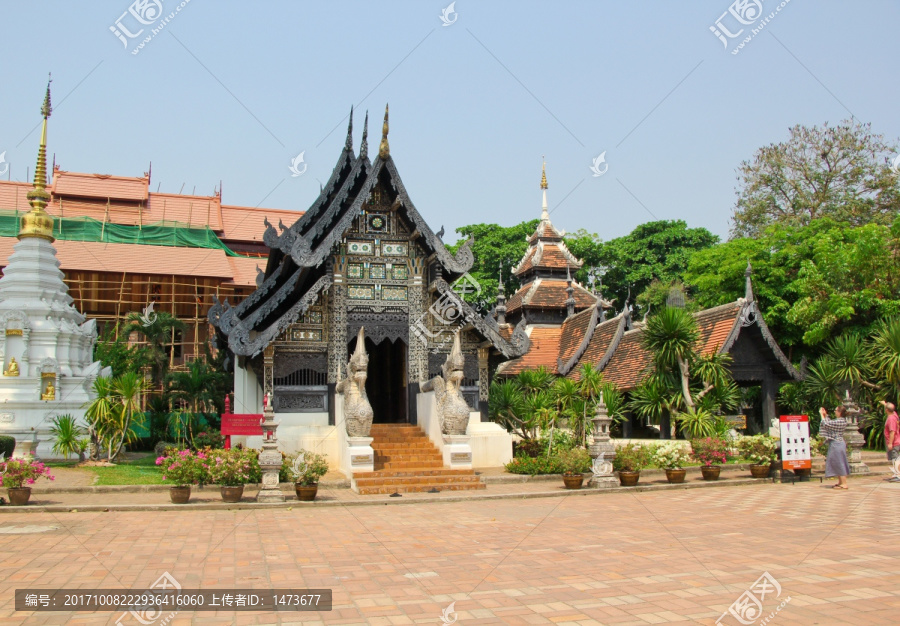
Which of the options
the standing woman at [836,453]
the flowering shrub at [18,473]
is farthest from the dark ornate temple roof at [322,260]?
the standing woman at [836,453]

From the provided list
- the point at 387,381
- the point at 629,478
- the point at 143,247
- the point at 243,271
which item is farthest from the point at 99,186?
the point at 629,478

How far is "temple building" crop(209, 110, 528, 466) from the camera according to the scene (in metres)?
16.4

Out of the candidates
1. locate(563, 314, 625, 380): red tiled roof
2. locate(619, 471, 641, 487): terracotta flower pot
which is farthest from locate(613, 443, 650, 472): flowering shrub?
locate(563, 314, 625, 380): red tiled roof

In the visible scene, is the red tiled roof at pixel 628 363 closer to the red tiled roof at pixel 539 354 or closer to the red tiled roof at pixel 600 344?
the red tiled roof at pixel 600 344

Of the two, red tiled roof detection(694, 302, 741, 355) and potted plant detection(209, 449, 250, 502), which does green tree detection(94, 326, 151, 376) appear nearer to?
potted plant detection(209, 449, 250, 502)

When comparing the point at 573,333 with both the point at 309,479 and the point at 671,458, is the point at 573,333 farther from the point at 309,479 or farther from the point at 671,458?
the point at 309,479

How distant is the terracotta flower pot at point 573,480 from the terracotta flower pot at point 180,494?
21.4 feet

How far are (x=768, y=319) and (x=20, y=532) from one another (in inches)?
938

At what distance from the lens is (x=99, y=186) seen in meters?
41.9

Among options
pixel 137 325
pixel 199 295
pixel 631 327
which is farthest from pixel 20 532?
pixel 199 295

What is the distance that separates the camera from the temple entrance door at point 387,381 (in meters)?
19.5

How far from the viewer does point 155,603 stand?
570 centimetres

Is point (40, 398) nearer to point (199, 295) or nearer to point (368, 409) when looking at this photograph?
point (368, 409)

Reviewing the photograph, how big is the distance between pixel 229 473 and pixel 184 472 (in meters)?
0.69
